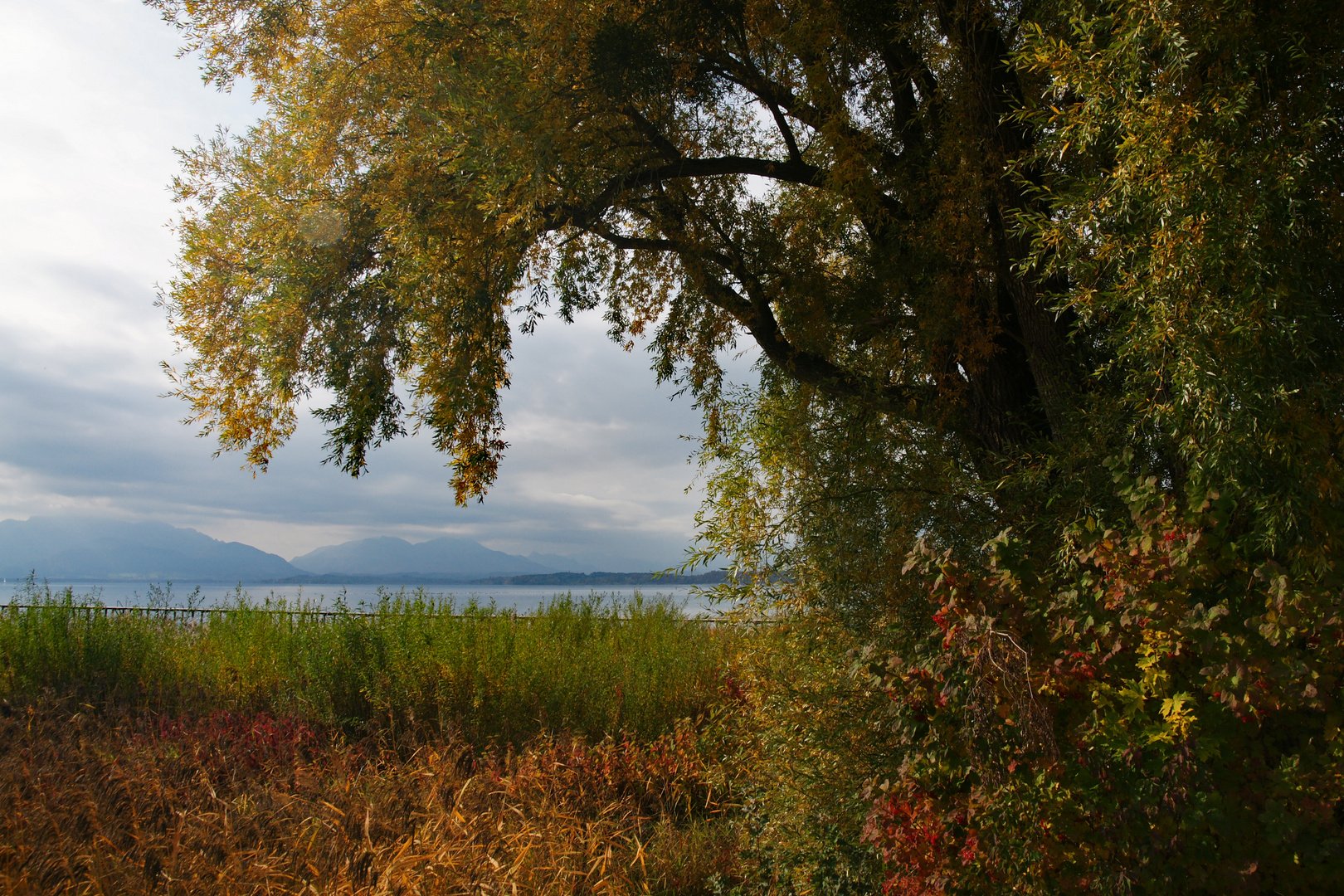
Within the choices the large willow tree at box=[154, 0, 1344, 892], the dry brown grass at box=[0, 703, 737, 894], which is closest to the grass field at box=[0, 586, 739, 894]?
the dry brown grass at box=[0, 703, 737, 894]

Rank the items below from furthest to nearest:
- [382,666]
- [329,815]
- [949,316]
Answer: [382,666], [949,316], [329,815]

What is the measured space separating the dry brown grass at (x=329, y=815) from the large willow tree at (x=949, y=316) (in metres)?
1.51

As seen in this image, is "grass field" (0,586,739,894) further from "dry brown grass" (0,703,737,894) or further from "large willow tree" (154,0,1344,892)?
"large willow tree" (154,0,1344,892)

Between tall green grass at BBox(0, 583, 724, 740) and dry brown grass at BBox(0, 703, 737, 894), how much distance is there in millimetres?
617

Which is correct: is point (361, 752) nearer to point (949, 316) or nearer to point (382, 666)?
point (382, 666)

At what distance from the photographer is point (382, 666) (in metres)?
6.31

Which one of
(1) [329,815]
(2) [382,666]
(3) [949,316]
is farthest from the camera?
(2) [382,666]

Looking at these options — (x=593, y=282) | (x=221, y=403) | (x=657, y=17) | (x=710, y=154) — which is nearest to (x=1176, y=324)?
(x=657, y=17)

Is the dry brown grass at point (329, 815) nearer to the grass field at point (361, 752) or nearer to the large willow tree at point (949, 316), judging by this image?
the grass field at point (361, 752)

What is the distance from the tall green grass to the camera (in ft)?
19.2

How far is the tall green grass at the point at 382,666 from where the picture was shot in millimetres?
5863

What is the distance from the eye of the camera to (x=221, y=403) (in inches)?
207

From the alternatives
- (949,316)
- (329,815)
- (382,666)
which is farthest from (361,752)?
(949,316)

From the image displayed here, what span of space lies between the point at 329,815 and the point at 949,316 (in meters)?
4.27
